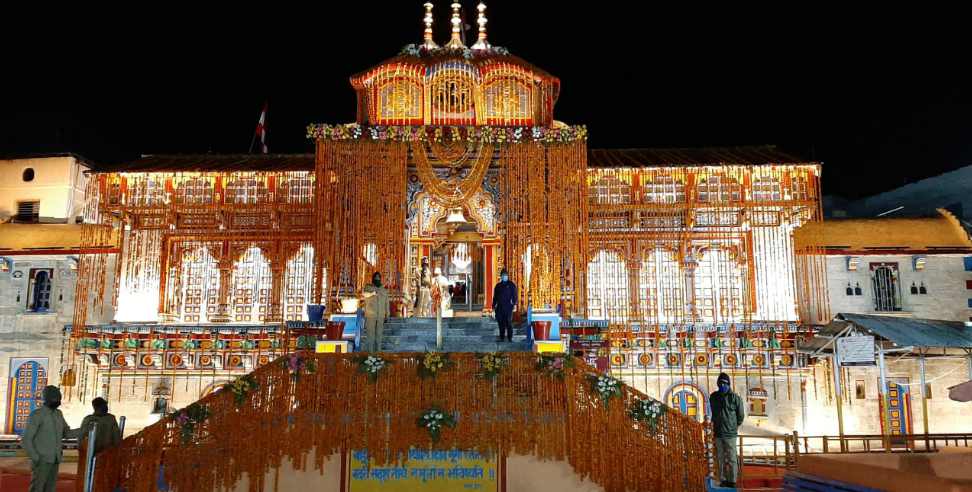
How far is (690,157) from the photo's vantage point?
22.3 m

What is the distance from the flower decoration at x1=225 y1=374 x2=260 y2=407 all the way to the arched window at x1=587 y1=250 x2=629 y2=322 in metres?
11.6

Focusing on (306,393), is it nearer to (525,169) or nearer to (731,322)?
(525,169)

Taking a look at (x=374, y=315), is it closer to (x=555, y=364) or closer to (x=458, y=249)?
(x=555, y=364)

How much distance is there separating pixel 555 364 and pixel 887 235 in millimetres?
14720

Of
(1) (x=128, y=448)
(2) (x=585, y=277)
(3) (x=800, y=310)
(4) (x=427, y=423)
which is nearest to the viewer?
(1) (x=128, y=448)

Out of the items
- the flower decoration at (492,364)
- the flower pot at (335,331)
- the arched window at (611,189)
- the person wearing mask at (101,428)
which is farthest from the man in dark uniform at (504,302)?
the person wearing mask at (101,428)

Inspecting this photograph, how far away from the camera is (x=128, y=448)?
10820 mm

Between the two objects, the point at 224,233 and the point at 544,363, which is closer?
the point at 544,363

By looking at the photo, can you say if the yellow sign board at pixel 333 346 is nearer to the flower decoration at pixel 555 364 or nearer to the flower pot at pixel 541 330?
the flower pot at pixel 541 330

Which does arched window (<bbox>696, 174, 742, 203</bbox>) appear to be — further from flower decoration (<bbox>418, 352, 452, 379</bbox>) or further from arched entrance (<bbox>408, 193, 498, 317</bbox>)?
flower decoration (<bbox>418, 352, 452, 379</bbox>)

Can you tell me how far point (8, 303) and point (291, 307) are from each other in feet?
28.5

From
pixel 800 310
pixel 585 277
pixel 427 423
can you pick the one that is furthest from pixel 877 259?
pixel 427 423

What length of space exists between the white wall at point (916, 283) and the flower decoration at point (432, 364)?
14.0 metres

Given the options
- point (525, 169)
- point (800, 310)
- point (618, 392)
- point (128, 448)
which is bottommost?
point (128, 448)
